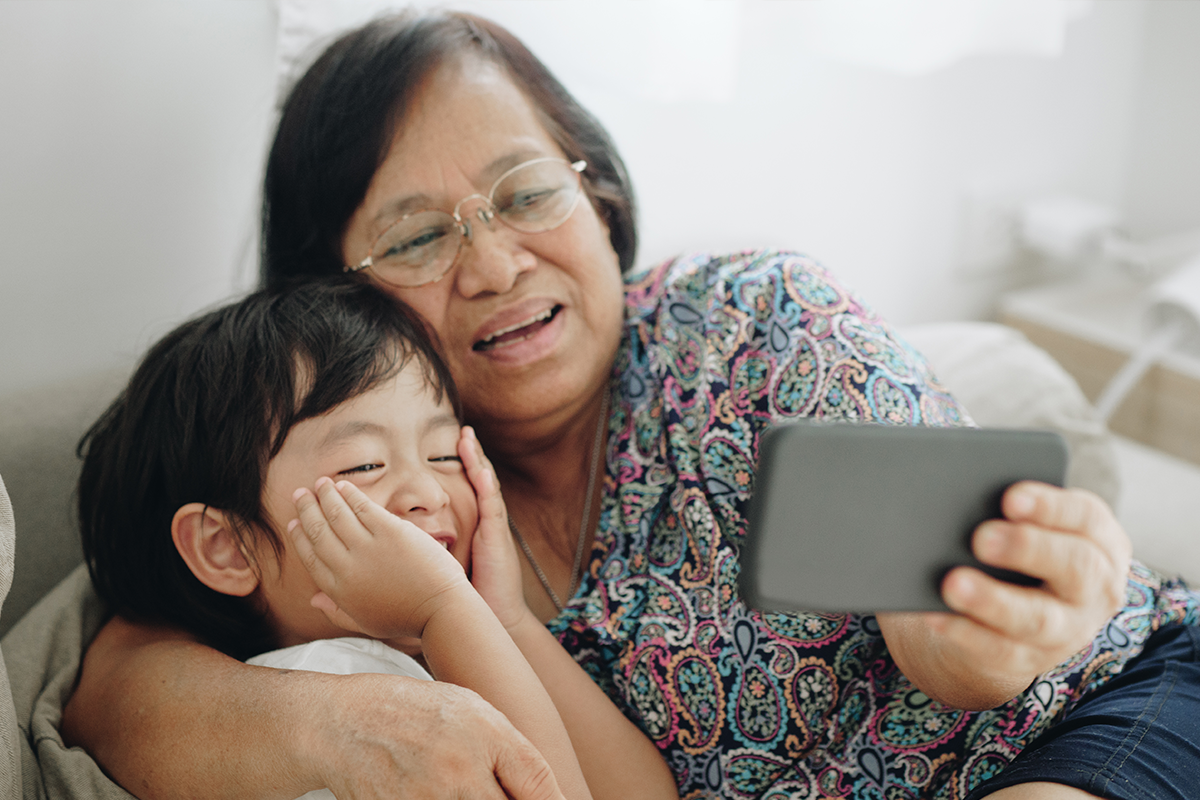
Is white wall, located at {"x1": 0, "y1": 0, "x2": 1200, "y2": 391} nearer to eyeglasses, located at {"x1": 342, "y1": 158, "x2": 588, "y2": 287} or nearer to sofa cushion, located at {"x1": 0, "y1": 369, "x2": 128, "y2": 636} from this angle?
sofa cushion, located at {"x1": 0, "y1": 369, "x2": 128, "y2": 636}

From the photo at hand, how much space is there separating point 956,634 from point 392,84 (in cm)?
93

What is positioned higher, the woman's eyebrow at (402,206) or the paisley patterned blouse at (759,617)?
the woman's eyebrow at (402,206)

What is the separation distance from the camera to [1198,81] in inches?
90.6

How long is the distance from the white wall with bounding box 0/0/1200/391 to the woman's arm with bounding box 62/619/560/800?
0.63 metres

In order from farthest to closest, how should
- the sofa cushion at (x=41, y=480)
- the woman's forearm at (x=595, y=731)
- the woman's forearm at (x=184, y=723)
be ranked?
the sofa cushion at (x=41, y=480)
the woman's forearm at (x=595, y=731)
the woman's forearm at (x=184, y=723)

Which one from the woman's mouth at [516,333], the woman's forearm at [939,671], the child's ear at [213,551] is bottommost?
the woman's forearm at [939,671]

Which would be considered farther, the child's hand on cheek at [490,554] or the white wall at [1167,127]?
the white wall at [1167,127]

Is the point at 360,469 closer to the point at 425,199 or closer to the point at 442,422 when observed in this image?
the point at 442,422

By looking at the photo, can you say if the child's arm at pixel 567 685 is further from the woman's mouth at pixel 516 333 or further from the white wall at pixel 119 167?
the white wall at pixel 119 167

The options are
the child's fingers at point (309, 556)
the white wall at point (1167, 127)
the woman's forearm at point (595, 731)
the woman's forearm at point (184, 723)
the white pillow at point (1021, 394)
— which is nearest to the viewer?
the woman's forearm at point (184, 723)

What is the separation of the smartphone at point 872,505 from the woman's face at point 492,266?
0.56 m

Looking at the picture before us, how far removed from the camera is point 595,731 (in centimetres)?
101

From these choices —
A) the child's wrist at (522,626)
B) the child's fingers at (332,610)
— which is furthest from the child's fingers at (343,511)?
the child's wrist at (522,626)

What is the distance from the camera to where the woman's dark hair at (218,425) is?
3.24 feet
